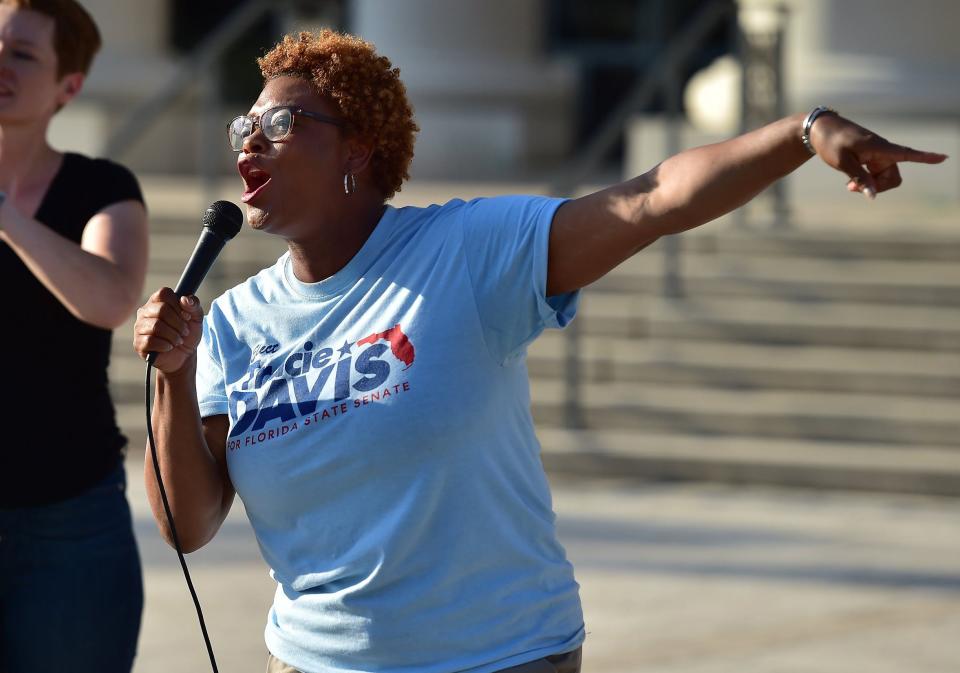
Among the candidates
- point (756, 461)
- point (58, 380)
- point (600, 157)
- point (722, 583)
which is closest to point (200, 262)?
point (58, 380)

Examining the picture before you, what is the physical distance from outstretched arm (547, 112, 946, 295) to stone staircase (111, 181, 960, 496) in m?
5.39

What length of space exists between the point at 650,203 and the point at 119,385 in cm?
710

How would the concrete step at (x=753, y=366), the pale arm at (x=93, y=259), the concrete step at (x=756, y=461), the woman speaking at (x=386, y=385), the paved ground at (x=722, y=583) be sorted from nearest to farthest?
the woman speaking at (x=386, y=385) → the pale arm at (x=93, y=259) → the paved ground at (x=722, y=583) → the concrete step at (x=756, y=461) → the concrete step at (x=753, y=366)

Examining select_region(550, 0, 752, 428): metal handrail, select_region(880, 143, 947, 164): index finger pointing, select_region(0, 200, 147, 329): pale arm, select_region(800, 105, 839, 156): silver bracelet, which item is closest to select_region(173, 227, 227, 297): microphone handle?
select_region(0, 200, 147, 329): pale arm

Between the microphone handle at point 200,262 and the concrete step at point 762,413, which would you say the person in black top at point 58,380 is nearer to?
the microphone handle at point 200,262

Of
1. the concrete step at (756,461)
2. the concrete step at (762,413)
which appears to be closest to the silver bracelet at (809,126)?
the concrete step at (756,461)

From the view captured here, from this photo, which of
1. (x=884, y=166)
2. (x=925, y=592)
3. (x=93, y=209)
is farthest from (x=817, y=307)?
(x=884, y=166)

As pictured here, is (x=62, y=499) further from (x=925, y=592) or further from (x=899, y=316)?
(x=899, y=316)

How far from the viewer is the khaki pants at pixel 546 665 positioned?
7.93 ft

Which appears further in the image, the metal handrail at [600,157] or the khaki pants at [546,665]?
the metal handrail at [600,157]

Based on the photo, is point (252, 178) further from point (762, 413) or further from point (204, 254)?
point (762, 413)

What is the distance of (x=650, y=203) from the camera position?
7.61ft

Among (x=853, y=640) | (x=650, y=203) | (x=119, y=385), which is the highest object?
(x=650, y=203)

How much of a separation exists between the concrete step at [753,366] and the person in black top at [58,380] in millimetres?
5550
